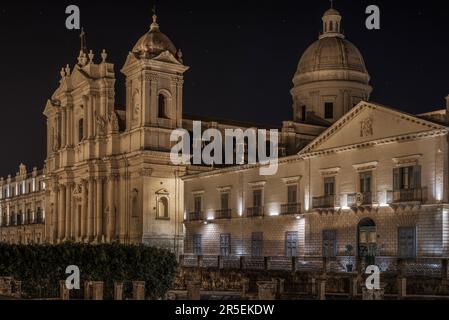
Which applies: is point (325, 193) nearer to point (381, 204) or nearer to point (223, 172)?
point (381, 204)

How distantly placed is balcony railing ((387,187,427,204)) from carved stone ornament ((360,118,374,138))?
4.01m

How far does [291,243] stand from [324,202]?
5080mm

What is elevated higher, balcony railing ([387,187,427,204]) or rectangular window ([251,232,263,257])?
balcony railing ([387,187,427,204])

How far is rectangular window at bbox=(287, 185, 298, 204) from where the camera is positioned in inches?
2147

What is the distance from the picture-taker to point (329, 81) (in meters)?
78.2

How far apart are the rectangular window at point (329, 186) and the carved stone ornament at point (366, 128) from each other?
13.6 ft

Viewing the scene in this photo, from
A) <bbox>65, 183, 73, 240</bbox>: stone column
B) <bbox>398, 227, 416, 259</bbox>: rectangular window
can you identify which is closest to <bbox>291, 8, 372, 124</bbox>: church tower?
<bbox>65, 183, 73, 240</bbox>: stone column

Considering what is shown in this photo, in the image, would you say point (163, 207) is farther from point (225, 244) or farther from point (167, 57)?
point (167, 57)

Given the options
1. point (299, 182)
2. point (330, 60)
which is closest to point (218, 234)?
point (299, 182)

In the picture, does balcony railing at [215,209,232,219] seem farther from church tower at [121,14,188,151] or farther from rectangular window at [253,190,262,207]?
church tower at [121,14,188,151]

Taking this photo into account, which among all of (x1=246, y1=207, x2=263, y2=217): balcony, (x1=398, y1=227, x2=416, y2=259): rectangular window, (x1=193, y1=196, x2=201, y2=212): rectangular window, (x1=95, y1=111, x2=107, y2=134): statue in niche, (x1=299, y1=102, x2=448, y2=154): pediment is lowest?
(x1=398, y1=227, x2=416, y2=259): rectangular window

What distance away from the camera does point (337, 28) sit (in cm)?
8112

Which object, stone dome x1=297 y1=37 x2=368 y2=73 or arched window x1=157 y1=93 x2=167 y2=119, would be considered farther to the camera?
stone dome x1=297 y1=37 x2=368 y2=73
